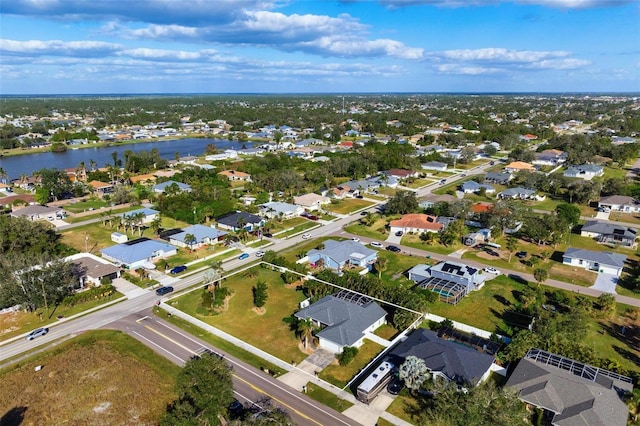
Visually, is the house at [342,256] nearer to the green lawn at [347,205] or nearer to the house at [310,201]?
the green lawn at [347,205]

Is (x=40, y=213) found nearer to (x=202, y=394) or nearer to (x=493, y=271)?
(x=202, y=394)

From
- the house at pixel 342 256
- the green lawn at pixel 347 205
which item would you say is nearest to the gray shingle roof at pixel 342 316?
the house at pixel 342 256

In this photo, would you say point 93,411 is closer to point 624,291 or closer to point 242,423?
point 242,423

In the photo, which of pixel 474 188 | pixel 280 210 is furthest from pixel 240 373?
pixel 474 188

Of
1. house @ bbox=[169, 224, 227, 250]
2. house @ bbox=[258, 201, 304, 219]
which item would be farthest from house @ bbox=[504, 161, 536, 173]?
house @ bbox=[169, 224, 227, 250]

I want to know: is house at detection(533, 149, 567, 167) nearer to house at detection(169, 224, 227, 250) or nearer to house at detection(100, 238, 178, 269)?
house at detection(169, 224, 227, 250)

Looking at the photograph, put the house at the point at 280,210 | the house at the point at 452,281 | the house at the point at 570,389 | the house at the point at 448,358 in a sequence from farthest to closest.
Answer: the house at the point at 280,210, the house at the point at 452,281, the house at the point at 448,358, the house at the point at 570,389

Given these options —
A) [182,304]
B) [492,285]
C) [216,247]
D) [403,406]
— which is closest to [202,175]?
[216,247]
